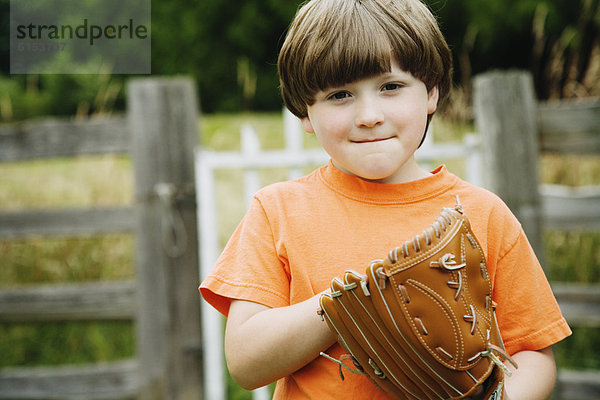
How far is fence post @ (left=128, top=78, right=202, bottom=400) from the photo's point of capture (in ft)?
9.71

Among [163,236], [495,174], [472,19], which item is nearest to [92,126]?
[163,236]

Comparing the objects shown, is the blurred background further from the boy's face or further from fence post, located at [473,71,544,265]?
the boy's face

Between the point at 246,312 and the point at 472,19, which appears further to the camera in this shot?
the point at 472,19

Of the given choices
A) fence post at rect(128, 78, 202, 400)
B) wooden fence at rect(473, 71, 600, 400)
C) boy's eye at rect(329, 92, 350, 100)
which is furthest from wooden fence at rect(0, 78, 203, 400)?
boy's eye at rect(329, 92, 350, 100)

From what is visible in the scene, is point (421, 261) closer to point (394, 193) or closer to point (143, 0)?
point (394, 193)

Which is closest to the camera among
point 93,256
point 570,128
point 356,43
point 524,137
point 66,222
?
point 356,43

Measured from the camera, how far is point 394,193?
1191 millimetres

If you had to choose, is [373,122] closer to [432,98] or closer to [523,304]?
[432,98]

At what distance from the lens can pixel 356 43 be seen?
1.11 m

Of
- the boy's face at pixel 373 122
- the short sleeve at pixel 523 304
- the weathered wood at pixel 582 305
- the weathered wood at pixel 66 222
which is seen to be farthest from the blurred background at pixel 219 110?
the short sleeve at pixel 523 304

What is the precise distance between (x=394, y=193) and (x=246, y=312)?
1.21 ft

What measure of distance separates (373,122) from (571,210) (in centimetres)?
222

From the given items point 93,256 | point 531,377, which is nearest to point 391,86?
point 531,377

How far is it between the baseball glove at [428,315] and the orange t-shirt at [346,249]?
110 millimetres
